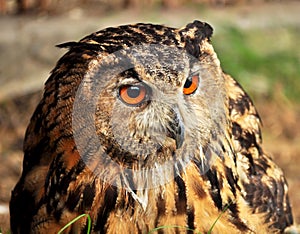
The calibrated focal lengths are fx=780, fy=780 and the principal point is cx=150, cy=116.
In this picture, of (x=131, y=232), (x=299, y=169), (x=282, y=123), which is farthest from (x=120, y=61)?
(x=282, y=123)

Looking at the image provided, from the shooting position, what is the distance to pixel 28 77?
6.59m

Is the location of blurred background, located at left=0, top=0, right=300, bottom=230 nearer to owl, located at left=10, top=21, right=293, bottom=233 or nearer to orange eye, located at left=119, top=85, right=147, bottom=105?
owl, located at left=10, top=21, right=293, bottom=233

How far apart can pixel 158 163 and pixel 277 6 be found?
4565 mm

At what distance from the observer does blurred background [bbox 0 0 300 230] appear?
649 cm

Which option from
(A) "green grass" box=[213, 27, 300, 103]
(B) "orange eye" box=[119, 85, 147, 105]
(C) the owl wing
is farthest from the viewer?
(A) "green grass" box=[213, 27, 300, 103]

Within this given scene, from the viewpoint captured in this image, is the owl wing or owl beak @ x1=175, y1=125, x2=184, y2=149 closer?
owl beak @ x1=175, y1=125, x2=184, y2=149

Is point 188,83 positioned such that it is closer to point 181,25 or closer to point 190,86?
point 190,86

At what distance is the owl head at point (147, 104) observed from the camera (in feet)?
9.78

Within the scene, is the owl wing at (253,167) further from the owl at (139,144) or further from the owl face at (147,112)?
the owl face at (147,112)

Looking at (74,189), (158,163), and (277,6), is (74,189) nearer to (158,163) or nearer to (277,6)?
(158,163)

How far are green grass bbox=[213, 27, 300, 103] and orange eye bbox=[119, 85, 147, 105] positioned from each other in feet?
13.3

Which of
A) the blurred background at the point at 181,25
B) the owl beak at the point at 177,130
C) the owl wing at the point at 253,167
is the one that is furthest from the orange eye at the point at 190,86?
the blurred background at the point at 181,25

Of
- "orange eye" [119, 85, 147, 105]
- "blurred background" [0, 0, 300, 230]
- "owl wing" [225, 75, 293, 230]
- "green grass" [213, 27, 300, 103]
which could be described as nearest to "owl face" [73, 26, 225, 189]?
"orange eye" [119, 85, 147, 105]

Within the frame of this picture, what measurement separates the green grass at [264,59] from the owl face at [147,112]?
383cm
